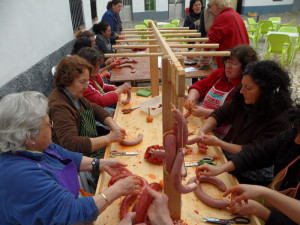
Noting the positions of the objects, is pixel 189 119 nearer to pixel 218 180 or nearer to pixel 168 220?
pixel 218 180

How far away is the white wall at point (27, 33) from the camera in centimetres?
292

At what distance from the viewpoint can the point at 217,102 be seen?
2709 millimetres

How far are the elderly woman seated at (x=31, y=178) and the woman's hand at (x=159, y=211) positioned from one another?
31 cm

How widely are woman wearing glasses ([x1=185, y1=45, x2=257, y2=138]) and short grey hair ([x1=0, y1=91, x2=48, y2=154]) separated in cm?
170

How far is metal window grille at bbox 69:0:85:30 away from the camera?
648 centimetres

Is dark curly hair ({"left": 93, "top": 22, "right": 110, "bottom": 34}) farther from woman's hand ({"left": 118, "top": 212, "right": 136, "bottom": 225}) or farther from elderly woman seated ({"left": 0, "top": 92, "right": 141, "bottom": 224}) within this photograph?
woman's hand ({"left": 118, "top": 212, "right": 136, "bottom": 225})

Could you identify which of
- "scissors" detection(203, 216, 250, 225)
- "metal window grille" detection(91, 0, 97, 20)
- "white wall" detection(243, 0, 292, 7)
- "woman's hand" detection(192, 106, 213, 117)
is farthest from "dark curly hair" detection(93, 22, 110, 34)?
"white wall" detection(243, 0, 292, 7)

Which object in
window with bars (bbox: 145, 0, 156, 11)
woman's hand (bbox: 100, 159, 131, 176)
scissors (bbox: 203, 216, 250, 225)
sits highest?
window with bars (bbox: 145, 0, 156, 11)

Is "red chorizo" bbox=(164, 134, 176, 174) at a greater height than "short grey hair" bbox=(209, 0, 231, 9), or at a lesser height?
lesser

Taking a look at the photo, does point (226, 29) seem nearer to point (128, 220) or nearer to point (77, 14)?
point (128, 220)

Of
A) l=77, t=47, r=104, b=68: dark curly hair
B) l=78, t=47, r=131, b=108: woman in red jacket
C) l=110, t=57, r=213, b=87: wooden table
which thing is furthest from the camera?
l=110, t=57, r=213, b=87: wooden table

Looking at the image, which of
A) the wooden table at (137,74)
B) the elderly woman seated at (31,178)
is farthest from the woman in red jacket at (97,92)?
the elderly woman seated at (31,178)

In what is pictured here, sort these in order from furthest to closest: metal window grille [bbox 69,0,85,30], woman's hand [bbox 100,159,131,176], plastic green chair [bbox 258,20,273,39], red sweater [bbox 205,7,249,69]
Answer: plastic green chair [bbox 258,20,273,39]
metal window grille [bbox 69,0,85,30]
red sweater [bbox 205,7,249,69]
woman's hand [bbox 100,159,131,176]

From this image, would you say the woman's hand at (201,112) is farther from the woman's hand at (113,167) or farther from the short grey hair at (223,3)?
the short grey hair at (223,3)
